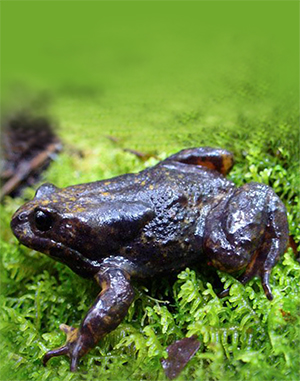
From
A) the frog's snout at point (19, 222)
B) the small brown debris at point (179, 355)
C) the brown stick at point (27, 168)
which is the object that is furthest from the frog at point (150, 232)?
the brown stick at point (27, 168)

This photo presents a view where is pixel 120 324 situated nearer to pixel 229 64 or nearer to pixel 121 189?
A: pixel 121 189

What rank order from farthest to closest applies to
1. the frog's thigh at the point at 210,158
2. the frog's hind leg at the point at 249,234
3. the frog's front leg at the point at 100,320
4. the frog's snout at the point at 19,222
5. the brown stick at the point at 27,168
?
the brown stick at the point at 27,168
the frog's thigh at the point at 210,158
the frog's snout at the point at 19,222
the frog's hind leg at the point at 249,234
the frog's front leg at the point at 100,320

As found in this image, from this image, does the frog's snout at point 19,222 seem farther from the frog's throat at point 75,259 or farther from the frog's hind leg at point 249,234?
the frog's hind leg at point 249,234

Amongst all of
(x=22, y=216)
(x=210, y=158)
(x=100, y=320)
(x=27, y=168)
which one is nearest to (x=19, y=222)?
(x=22, y=216)

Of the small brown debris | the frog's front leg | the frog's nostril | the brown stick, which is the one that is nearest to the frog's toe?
the frog's front leg

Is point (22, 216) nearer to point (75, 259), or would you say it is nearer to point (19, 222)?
point (19, 222)

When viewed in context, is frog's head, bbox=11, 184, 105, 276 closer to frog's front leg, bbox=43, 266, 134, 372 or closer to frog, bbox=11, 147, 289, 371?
frog, bbox=11, 147, 289, 371
